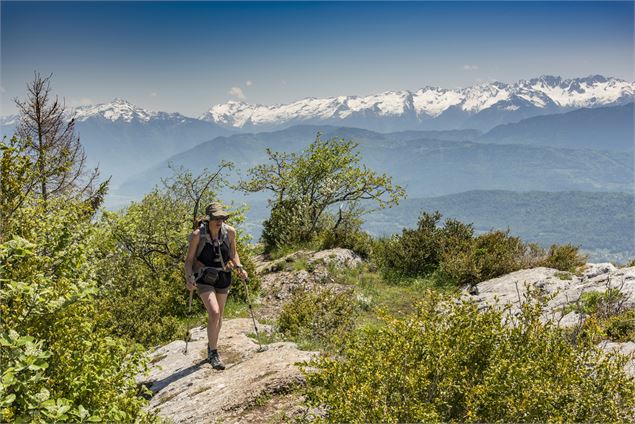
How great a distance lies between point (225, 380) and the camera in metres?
7.55

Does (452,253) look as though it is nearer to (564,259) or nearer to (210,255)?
(564,259)

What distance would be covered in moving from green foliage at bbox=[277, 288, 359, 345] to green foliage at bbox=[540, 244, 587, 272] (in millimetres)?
9420

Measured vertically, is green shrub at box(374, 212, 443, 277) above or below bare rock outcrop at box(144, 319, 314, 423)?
below

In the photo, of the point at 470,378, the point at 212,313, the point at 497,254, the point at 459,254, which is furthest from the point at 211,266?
the point at 497,254

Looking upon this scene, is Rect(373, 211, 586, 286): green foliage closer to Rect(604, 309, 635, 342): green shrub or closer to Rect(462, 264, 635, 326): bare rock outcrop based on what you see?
Rect(462, 264, 635, 326): bare rock outcrop

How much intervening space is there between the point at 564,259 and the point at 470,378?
1398 cm

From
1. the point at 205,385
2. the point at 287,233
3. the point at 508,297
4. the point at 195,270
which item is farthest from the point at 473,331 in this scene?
the point at 287,233

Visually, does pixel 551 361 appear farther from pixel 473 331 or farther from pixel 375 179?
pixel 375 179

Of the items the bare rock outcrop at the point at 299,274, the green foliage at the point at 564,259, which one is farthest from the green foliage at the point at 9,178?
the green foliage at the point at 564,259

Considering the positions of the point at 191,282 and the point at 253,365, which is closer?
the point at 253,365

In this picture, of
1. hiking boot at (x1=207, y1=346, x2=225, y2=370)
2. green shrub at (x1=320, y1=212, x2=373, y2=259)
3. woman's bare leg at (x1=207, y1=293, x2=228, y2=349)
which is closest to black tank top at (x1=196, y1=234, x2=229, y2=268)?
woman's bare leg at (x1=207, y1=293, x2=228, y2=349)

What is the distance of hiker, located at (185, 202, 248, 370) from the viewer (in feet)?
27.4

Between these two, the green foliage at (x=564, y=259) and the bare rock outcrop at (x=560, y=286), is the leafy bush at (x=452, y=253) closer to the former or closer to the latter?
the green foliage at (x=564, y=259)

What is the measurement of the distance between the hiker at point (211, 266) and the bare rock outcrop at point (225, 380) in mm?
623
